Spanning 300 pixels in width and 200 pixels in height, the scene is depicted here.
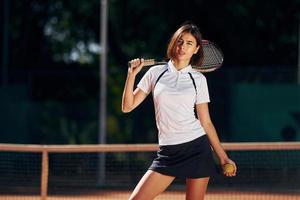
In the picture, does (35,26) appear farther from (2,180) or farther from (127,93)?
(127,93)

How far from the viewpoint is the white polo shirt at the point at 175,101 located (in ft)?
19.0

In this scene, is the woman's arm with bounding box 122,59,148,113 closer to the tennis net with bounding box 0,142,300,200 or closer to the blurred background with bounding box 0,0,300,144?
the tennis net with bounding box 0,142,300,200

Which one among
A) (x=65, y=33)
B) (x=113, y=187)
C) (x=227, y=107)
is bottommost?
(x=113, y=187)

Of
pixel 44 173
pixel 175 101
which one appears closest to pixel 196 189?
pixel 175 101

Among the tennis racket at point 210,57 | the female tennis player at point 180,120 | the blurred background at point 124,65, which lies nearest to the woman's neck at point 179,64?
the female tennis player at point 180,120

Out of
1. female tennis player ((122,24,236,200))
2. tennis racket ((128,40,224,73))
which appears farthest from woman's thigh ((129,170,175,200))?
tennis racket ((128,40,224,73))

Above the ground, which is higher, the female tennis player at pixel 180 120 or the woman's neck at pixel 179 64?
the woman's neck at pixel 179 64

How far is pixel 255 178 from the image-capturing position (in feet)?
37.2

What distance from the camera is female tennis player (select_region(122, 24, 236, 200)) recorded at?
19.1 feet

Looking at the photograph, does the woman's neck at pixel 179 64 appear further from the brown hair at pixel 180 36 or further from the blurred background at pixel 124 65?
the blurred background at pixel 124 65

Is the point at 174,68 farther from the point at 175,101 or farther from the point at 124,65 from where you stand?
the point at 124,65

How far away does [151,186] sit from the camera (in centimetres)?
588

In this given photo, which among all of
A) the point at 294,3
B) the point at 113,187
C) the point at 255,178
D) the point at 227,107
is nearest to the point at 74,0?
the point at 294,3

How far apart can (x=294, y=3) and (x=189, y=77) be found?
1687 cm
